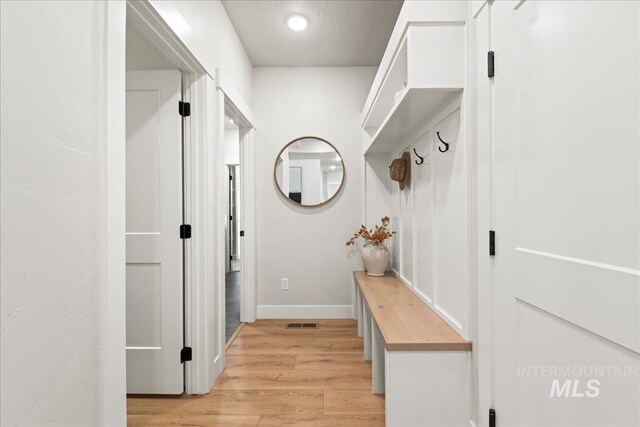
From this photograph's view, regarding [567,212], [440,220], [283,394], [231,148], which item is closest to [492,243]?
[567,212]

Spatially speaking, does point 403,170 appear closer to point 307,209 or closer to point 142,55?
point 307,209

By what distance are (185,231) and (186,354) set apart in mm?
767

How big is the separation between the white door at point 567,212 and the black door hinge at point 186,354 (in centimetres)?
168

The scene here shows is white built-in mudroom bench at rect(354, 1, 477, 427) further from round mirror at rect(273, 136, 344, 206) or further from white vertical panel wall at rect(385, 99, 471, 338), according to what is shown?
round mirror at rect(273, 136, 344, 206)

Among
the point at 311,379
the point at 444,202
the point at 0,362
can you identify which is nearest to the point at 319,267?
the point at 311,379

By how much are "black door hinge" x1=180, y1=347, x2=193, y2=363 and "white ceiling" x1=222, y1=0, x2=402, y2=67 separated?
243 cm

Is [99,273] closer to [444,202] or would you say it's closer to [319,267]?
[444,202]

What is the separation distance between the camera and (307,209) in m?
3.42

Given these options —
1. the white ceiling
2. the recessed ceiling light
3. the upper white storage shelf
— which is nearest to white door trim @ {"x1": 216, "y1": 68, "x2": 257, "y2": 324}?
the white ceiling

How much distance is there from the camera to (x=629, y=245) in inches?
28.4

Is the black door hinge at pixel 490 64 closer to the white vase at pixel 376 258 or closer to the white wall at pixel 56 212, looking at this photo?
the white wall at pixel 56 212

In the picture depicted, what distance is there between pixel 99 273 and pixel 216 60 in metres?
1.71

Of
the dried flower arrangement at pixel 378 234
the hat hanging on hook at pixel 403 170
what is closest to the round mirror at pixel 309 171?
the dried flower arrangement at pixel 378 234

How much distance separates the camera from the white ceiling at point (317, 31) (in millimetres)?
2416
